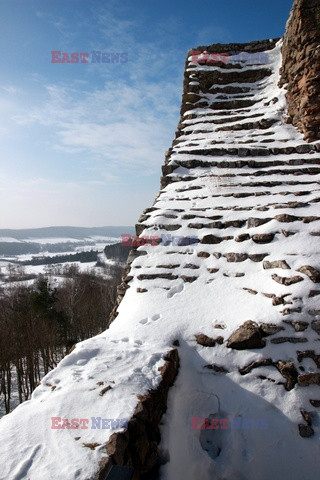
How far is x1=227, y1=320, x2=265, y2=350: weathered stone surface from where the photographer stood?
4.29 meters

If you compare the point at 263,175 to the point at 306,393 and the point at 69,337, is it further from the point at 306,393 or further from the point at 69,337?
the point at 69,337

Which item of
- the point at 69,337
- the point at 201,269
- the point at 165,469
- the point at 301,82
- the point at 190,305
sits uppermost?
the point at 301,82

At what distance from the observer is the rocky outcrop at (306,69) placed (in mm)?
8359

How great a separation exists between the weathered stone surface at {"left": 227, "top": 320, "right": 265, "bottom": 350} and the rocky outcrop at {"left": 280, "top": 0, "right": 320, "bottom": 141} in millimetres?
6963

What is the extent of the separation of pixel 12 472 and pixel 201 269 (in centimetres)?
443

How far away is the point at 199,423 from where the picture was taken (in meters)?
3.75

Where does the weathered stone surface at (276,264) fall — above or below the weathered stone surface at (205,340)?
above

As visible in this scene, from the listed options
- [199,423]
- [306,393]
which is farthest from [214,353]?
[306,393]

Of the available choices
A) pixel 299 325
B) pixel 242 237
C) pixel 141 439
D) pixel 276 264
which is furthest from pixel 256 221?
pixel 141 439

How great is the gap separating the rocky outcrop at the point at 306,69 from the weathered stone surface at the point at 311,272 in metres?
5.52

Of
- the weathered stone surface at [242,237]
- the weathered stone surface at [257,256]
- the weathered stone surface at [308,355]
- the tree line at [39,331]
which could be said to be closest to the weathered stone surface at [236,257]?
the weathered stone surface at [257,256]

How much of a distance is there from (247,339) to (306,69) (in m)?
8.90

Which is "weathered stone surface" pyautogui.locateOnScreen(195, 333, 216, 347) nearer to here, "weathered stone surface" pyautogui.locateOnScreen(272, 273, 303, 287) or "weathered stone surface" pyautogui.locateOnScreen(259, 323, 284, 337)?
"weathered stone surface" pyautogui.locateOnScreen(259, 323, 284, 337)

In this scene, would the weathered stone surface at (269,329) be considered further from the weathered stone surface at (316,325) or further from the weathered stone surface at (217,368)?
the weathered stone surface at (217,368)
